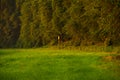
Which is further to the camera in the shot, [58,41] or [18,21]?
[18,21]

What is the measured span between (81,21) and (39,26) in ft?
51.7

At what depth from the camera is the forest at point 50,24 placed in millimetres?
49812

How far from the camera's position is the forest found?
163 feet

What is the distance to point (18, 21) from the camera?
8025cm

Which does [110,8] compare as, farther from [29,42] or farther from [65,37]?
[29,42]

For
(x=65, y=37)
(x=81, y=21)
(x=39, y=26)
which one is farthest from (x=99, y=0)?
(x=39, y=26)

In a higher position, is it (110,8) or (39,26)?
(110,8)

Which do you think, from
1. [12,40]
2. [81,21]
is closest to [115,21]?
[81,21]

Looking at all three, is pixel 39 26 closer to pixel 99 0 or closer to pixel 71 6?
pixel 71 6

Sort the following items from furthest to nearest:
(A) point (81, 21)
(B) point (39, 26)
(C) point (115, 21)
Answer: (B) point (39, 26)
(A) point (81, 21)
(C) point (115, 21)

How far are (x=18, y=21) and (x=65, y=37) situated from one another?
2265 cm

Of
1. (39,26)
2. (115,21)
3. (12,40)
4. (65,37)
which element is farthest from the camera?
(12,40)

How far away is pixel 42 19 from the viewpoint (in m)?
61.7

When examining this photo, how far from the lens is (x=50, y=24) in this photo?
60.3 m
